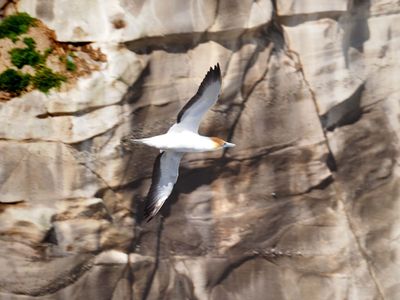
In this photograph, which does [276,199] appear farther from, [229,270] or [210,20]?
[210,20]

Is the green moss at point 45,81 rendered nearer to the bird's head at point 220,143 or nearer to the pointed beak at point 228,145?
the bird's head at point 220,143

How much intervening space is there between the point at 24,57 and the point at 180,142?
172 centimetres

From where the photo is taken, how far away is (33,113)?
30.0ft

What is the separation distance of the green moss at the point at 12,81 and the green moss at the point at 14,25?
365mm

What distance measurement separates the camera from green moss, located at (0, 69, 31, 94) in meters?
9.12

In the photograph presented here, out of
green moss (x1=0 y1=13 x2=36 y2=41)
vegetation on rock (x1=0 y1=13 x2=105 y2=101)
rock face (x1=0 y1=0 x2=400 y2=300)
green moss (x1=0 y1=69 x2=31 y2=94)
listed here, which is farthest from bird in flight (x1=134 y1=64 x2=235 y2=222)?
green moss (x1=0 y1=13 x2=36 y2=41)

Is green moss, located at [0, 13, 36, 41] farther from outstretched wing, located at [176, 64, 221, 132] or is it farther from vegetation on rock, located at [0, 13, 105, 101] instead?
outstretched wing, located at [176, 64, 221, 132]

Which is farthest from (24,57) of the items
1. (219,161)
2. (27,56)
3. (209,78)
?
(219,161)

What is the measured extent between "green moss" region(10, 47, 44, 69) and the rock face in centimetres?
32

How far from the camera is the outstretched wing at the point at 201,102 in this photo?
862cm

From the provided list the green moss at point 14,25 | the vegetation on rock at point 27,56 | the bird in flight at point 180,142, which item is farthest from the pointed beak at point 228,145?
the green moss at point 14,25

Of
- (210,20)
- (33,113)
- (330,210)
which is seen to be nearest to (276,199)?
(330,210)

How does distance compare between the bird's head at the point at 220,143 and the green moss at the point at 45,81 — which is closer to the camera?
the bird's head at the point at 220,143

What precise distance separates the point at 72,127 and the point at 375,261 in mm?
3605
